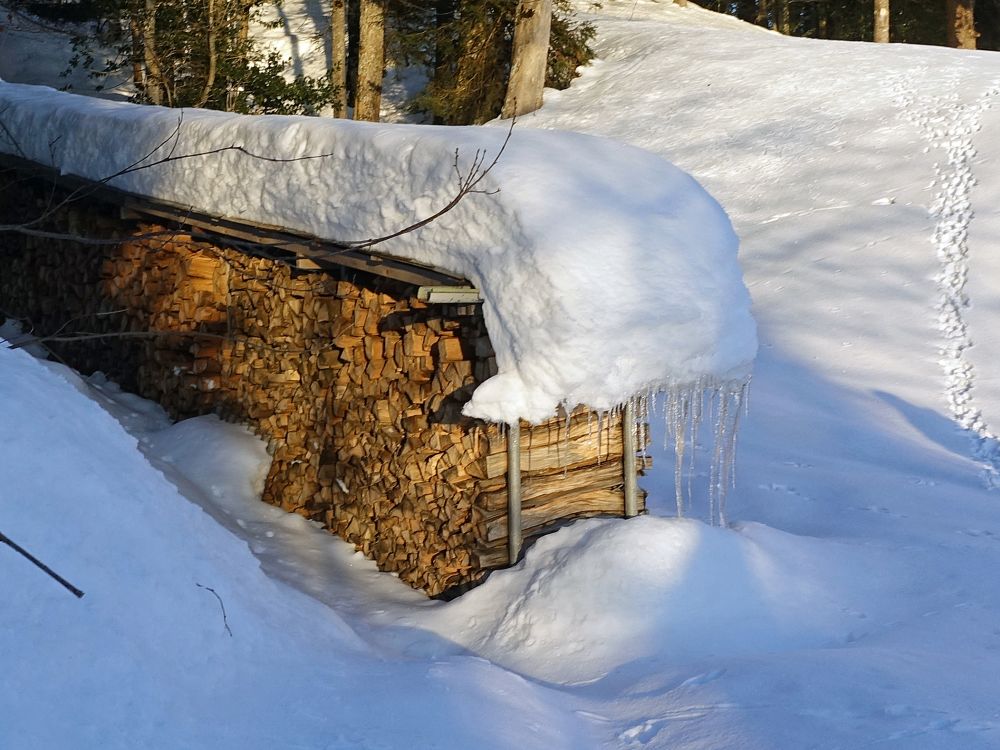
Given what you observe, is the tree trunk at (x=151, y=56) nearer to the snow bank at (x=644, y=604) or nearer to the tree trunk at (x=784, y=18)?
the snow bank at (x=644, y=604)

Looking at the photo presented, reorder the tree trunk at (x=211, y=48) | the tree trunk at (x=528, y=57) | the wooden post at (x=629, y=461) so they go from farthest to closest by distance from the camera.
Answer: the tree trunk at (x=528, y=57), the tree trunk at (x=211, y=48), the wooden post at (x=629, y=461)

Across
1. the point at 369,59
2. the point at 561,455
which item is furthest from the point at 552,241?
the point at 369,59

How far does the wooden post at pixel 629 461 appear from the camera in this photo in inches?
196

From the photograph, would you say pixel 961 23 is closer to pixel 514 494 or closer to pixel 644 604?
pixel 514 494

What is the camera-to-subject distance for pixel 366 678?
3.65 meters

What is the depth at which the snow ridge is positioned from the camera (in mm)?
8070

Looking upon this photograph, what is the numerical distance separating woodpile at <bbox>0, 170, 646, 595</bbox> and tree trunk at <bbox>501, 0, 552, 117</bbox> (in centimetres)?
773

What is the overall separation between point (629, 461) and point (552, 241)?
1.33 metres

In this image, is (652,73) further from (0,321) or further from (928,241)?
(0,321)

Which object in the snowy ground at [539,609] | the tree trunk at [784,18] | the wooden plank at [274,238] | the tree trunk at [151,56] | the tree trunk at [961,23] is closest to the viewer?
the snowy ground at [539,609]

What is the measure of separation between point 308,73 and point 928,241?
1243 cm

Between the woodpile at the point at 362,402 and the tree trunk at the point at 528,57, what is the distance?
773 cm

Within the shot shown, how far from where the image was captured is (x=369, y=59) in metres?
13.0

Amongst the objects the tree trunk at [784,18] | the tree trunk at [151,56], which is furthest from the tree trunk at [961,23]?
the tree trunk at [151,56]
